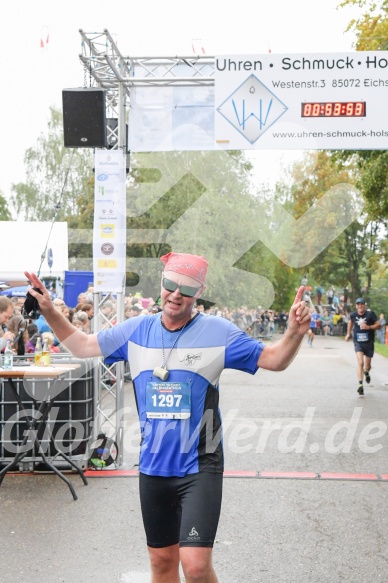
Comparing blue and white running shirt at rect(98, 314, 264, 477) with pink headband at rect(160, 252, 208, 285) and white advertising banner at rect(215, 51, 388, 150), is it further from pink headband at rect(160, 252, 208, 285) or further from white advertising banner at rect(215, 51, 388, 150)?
white advertising banner at rect(215, 51, 388, 150)

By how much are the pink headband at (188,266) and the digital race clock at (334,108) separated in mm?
5028

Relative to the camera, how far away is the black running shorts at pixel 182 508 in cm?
353

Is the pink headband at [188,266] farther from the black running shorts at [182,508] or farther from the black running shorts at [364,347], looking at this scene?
the black running shorts at [364,347]

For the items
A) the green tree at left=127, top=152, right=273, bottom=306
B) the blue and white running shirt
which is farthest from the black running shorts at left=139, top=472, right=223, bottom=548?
the green tree at left=127, top=152, right=273, bottom=306

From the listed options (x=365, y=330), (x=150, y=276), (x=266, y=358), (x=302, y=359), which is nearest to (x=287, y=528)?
(x=266, y=358)

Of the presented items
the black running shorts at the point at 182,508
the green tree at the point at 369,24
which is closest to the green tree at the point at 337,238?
the green tree at the point at 369,24

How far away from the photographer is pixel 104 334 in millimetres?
4082

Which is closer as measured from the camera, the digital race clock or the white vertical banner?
the white vertical banner

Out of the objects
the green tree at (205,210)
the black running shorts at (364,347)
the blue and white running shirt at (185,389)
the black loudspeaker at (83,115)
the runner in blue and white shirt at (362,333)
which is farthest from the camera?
the green tree at (205,210)

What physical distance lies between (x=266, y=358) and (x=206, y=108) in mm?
5630

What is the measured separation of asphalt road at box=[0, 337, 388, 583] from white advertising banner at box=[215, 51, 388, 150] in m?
3.61

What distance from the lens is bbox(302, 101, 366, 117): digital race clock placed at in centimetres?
846

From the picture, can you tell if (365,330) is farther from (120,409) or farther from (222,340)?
(222,340)

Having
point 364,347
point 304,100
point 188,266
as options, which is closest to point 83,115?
point 304,100
